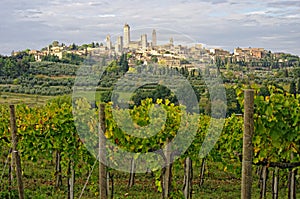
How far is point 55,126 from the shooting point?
769cm

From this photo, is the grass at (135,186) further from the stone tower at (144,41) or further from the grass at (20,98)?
the grass at (20,98)

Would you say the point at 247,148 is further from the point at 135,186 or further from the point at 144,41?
the point at 135,186

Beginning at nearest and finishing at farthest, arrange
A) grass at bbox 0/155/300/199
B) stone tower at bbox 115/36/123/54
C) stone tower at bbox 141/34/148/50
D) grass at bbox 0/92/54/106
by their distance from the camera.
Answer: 1. stone tower at bbox 141/34/148/50
2. stone tower at bbox 115/36/123/54
3. grass at bbox 0/155/300/199
4. grass at bbox 0/92/54/106

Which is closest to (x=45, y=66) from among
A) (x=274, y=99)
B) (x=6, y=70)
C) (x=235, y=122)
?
(x=6, y=70)

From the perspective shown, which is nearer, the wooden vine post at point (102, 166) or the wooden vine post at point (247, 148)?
the wooden vine post at point (247, 148)

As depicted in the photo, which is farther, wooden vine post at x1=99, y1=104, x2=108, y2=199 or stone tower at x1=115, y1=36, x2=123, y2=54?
stone tower at x1=115, y1=36, x2=123, y2=54

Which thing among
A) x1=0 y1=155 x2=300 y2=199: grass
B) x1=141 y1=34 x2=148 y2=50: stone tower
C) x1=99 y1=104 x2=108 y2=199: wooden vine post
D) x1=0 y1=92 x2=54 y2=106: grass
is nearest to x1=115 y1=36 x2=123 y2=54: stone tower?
x1=141 y1=34 x2=148 y2=50: stone tower

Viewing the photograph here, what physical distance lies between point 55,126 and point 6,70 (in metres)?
38.5

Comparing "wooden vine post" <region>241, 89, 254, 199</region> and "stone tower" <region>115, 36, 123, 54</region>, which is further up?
"stone tower" <region>115, 36, 123, 54</region>

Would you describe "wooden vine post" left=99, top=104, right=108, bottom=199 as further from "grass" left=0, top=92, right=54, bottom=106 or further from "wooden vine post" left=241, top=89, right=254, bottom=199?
"grass" left=0, top=92, right=54, bottom=106

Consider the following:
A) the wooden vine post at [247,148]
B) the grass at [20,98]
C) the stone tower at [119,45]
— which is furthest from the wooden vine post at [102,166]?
the grass at [20,98]

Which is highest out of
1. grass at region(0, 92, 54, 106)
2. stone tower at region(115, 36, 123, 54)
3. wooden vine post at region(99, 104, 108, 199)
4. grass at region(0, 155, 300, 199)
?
stone tower at region(115, 36, 123, 54)

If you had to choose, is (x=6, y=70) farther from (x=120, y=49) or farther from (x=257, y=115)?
(x=257, y=115)

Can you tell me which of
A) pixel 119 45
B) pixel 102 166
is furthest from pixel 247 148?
pixel 119 45
